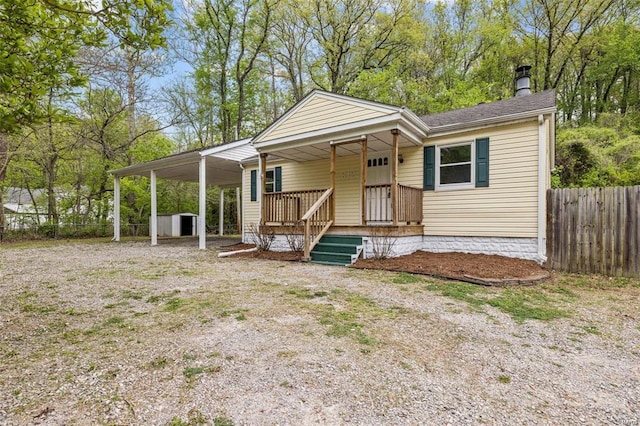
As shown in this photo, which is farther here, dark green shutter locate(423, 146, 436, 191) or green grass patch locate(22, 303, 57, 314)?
dark green shutter locate(423, 146, 436, 191)

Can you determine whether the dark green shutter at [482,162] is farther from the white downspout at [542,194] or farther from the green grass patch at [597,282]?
the green grass patch at [597,282]

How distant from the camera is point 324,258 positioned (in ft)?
24.8

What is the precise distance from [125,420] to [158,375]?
509 mm

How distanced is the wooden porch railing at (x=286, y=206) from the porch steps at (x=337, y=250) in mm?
1337

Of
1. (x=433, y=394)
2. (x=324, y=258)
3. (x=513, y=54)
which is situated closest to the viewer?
(x=433, y=394)

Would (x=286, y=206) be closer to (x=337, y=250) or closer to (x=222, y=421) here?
(x=337, y=250)

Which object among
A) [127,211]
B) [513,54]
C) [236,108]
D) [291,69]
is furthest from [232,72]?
[513,54]

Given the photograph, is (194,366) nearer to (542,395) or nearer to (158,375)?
(158,375)

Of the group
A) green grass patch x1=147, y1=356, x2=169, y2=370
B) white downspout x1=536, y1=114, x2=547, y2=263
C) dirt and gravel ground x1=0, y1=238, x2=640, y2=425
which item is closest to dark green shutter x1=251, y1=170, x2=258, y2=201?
dirt and gravel ground x1=0, y1=238, x2=640, y2=425

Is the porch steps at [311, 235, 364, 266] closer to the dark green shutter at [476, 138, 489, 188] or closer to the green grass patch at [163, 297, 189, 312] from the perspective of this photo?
the dark green shutter at [476, 138, 489, 188]

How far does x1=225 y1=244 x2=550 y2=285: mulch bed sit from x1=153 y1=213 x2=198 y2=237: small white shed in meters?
12.1

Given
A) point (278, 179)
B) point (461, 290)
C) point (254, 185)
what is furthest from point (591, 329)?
point (254, 185)

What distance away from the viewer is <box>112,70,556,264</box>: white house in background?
718 centimetres

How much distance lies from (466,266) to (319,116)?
5.52m
